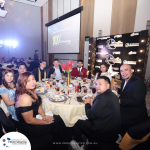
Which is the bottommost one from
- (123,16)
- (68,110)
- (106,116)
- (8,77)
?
(68,110)

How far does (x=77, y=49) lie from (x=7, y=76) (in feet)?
15.8

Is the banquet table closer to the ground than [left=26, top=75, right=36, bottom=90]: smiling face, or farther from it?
closer to the ground

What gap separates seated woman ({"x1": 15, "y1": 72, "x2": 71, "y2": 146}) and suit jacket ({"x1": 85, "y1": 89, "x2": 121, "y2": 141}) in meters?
0.64

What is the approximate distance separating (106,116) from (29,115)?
38.7 inches

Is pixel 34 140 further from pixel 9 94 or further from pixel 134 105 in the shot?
pixel 134 105

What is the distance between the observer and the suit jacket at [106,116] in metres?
1.27

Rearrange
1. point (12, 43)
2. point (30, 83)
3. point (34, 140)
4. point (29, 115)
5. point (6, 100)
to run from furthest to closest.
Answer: point (12, 43)
point (6, 100)
point (30, 83)
point (29, 115)
point (34, 140)

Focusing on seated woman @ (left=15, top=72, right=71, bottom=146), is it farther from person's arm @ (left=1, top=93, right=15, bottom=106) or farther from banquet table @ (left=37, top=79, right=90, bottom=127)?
person's arm @ (left=1, top=93, right=15, bottom=106)

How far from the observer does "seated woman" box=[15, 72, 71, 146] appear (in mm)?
1346

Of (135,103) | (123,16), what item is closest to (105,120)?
(135,103)

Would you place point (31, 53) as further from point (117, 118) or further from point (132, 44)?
point (117, 118)

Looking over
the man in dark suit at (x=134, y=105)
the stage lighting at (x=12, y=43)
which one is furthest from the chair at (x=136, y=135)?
the stage lighting at (x=12, y=43)

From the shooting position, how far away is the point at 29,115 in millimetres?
1359

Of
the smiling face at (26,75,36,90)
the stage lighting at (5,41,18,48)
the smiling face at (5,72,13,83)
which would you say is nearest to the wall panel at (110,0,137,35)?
the smiling face at (26,75,36,90)
